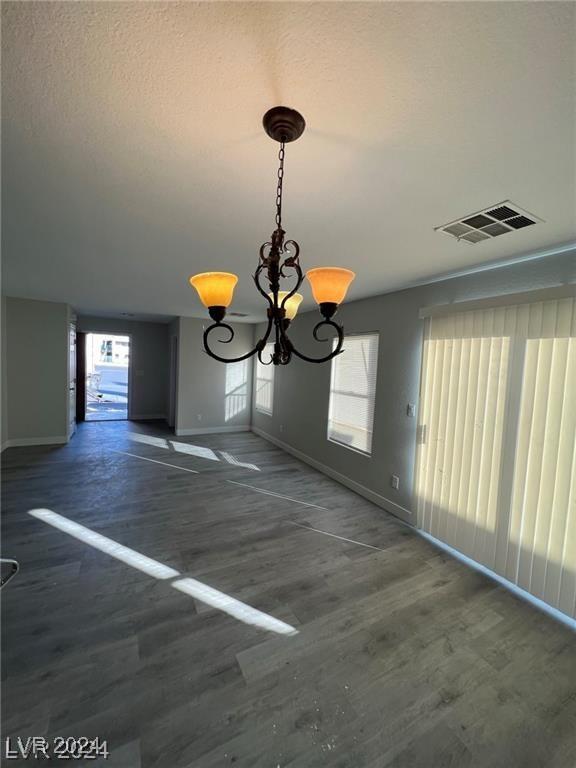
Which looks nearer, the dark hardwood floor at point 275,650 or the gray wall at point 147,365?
the dark hardwood floor at point 275,650

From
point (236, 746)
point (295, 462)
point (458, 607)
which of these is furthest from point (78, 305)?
point (458, 607)

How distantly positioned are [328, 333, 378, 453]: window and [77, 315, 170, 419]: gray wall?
525 centimetres

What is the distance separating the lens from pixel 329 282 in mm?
1350

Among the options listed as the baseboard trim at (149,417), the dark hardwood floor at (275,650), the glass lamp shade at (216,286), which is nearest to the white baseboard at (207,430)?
the baseboard trim at (149,417)

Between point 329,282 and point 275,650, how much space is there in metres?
2.01

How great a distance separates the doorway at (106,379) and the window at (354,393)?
223 inches

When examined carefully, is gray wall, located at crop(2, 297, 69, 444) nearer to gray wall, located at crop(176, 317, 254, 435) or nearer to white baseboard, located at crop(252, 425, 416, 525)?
gray wall, located at crop(176, 317, 254, 435)

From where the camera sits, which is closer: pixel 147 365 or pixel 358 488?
pixel 358 488

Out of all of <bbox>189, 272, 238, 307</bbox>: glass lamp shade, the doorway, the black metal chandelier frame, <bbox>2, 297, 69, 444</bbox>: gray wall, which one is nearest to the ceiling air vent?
the black metal chandelier frame

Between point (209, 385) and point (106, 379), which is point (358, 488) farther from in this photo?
point (106, 379)

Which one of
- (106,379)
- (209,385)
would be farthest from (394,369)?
(106,379)

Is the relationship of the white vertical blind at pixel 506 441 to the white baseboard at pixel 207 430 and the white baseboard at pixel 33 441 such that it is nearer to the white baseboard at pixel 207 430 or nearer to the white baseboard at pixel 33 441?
the white baseboard at pixel 207 430

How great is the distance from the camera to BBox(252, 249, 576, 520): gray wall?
2.47 meters

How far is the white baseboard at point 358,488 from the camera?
336cm
